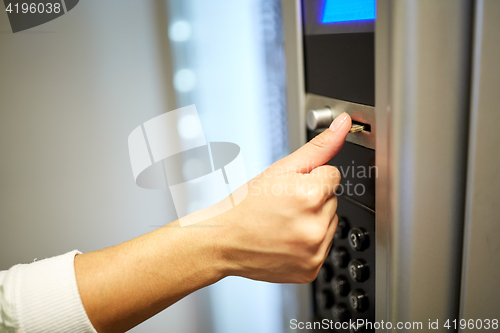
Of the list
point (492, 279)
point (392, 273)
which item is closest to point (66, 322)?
point (392, 273)

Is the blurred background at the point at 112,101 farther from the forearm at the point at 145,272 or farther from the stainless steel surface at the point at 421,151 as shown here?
the stainless steel surface at the point at 421,151

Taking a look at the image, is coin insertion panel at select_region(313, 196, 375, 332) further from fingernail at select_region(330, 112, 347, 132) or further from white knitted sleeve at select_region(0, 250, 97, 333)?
white knitted sleeve at select_region(0, 250, 97, 333)

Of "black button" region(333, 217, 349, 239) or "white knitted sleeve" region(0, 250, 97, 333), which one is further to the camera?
"black button" region(333, 217, 349, 239)

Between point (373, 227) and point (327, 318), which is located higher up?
point (373, 227)

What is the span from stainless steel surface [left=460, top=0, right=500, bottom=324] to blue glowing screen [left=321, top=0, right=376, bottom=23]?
10 cm

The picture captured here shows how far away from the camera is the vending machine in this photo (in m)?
0.38

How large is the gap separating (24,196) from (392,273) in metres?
0.53

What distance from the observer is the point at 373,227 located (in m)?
0.50

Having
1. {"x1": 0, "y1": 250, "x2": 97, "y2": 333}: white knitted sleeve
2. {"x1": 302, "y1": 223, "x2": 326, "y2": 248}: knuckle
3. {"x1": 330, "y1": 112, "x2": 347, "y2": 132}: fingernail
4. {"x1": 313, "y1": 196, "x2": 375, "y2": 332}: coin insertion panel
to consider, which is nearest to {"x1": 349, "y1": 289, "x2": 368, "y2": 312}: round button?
{"x1": 313, "y1": 196, "x2": 375, "y2": 332}: coin insertion panel

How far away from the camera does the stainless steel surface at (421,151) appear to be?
1.24 feet

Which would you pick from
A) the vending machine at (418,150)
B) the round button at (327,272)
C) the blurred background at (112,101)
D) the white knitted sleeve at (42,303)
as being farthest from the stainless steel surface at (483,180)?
the white knitted sleeve at (42,303)

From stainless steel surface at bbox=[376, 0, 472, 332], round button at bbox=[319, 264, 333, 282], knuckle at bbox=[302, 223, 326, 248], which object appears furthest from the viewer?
round button at bbox=[319, 264, 333, 282]

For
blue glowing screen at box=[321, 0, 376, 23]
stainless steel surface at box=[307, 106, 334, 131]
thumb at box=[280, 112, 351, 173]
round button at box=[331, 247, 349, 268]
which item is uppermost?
blue glowing screen at box=[321, 0, 376, 23]

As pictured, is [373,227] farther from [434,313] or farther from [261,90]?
[261,90]
